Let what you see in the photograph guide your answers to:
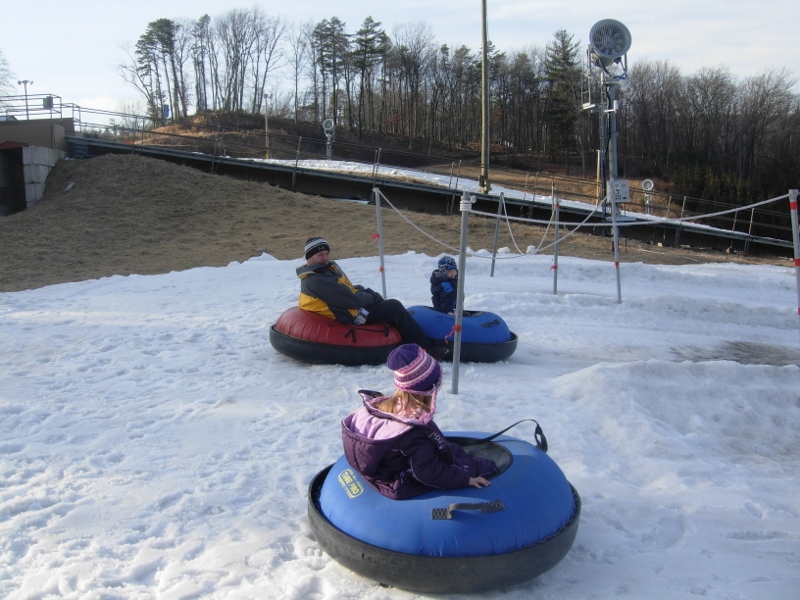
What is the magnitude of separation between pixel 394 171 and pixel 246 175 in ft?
29.6

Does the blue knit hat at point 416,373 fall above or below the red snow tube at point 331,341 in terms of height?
above

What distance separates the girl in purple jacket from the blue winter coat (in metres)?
4.83

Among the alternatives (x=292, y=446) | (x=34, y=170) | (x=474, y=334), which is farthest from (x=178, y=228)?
(x=292, y=446)

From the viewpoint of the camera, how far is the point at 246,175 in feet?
86.8

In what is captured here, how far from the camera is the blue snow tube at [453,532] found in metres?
3.58

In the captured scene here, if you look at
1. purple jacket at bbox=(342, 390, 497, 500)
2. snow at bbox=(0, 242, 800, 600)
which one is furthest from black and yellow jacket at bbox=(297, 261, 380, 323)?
purple jacket at bbox=(342, 390, 497, 500)

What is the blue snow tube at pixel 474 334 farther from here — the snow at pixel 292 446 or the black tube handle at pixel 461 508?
the black tube handle at pixel 461 508

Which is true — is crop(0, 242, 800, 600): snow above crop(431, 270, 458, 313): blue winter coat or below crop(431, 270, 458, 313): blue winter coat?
below

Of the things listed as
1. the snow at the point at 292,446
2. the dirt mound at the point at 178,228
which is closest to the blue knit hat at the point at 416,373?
the snow at the point at 292,446

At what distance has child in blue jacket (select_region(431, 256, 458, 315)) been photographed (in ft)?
28.6

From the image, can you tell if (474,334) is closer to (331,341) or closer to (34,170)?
(331,341)

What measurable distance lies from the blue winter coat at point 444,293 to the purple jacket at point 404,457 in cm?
476

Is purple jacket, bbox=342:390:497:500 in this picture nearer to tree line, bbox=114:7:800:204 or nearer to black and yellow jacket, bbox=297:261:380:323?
black and yellow jacket, bbox=297:261:380:323

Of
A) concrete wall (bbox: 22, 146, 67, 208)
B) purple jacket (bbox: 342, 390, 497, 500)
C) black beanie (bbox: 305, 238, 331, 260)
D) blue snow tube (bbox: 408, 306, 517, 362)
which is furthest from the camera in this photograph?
concrete wall (bbox: 22, 146, 67, 208)
